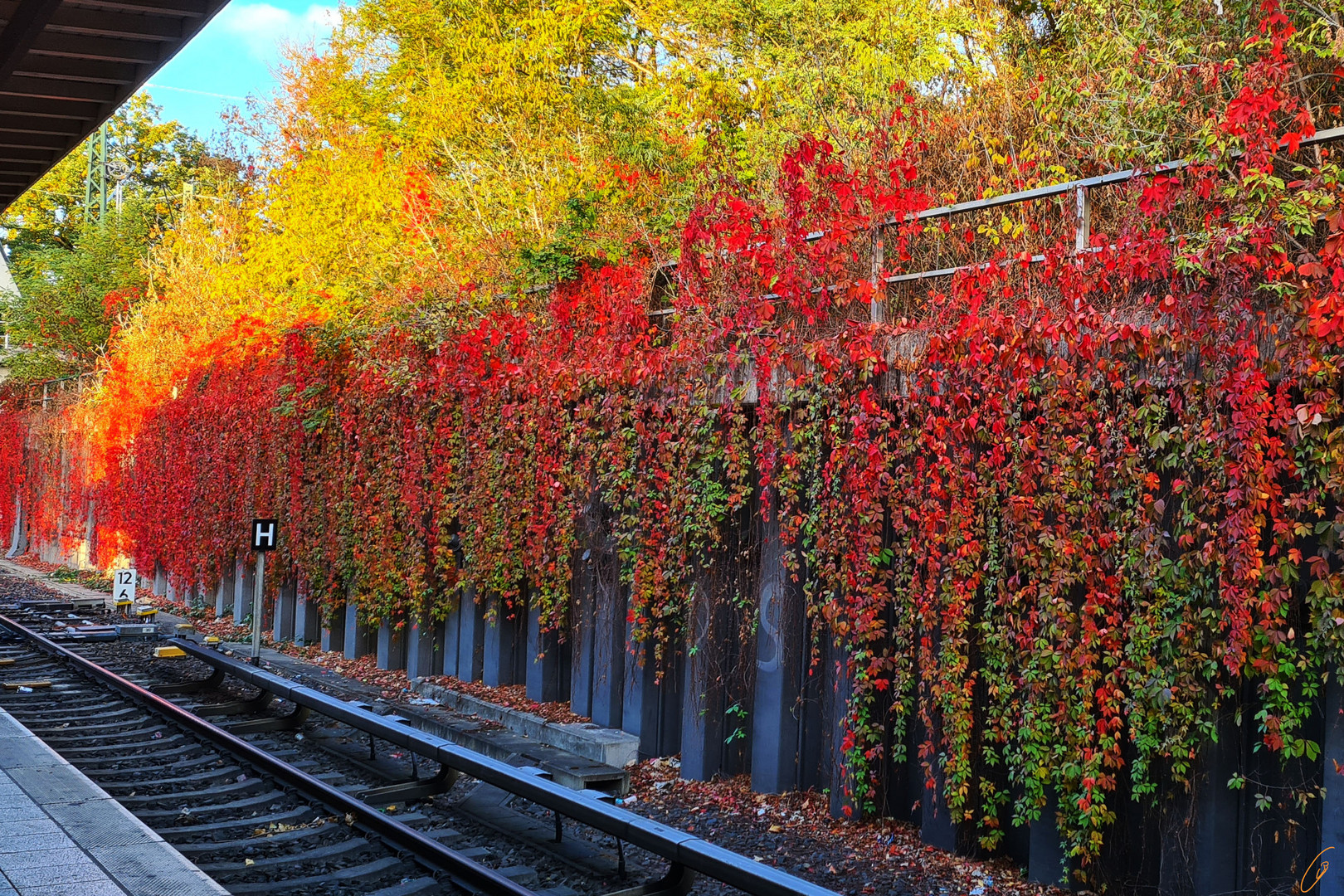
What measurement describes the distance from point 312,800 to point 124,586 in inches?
434

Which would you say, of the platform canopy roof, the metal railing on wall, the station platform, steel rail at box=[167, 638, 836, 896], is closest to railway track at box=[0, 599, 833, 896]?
steel rail at box=[167, 638, 836, 896]

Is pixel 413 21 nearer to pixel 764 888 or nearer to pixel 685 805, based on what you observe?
pixel 685 805

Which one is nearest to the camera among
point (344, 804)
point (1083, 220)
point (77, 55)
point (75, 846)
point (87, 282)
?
point (75, 846)

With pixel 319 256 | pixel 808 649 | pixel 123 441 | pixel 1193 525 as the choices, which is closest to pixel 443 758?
pixel 808 649

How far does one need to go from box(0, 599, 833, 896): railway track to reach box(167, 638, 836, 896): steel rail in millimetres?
11

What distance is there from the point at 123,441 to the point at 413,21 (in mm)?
10551

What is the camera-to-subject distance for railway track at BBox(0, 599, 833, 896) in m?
6.26

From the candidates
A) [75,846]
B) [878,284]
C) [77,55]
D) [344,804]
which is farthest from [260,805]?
[878,284]

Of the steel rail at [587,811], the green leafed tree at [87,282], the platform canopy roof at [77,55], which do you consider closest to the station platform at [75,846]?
the steel rail at [587,811]

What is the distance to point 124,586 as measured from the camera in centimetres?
1761

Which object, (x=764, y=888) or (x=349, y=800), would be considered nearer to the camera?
(x=764, y=888)

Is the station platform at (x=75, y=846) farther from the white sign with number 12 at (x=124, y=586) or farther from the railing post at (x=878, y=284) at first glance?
the white sign with number 12 at (x=124, y=586)

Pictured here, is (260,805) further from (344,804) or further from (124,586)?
(124,586)

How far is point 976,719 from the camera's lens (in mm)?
6812
